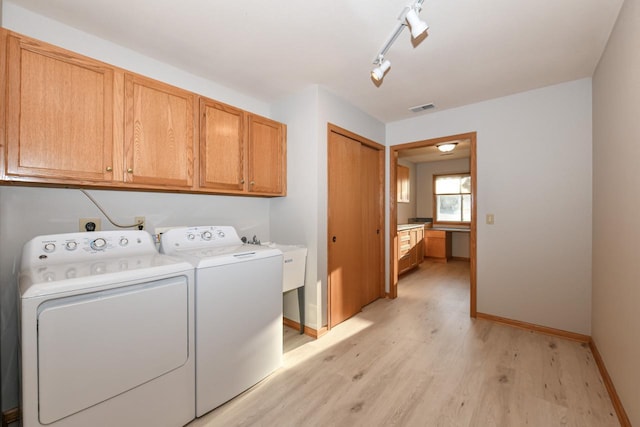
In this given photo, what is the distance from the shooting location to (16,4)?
1627 mm

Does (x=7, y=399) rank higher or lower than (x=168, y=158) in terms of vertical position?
lower

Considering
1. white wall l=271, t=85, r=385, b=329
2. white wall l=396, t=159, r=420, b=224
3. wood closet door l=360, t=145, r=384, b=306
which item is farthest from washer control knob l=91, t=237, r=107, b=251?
white wall l=396, t=159, r=420, b=224

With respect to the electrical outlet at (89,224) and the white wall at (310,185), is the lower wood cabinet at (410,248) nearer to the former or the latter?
the white wall at (310,185)

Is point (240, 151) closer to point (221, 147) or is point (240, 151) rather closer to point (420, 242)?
→ point (221, 147)

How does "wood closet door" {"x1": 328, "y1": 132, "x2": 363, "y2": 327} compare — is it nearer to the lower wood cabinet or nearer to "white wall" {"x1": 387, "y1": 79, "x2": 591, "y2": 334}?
"white wall" {"x1": 387, "y1": 79, "x2": 591, "y2": 334}

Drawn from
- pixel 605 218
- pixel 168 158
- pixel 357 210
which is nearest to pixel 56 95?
pixel 168 158

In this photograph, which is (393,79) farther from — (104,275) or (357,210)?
(104,275)

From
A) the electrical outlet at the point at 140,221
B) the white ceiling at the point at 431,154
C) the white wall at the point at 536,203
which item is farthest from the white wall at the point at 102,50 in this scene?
the white ceiling at the point at 431,154

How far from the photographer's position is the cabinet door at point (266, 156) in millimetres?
2535

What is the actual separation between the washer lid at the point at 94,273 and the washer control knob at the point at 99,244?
10cm

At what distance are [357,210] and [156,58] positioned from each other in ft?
7.71

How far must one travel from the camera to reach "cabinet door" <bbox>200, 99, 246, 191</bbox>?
2180 mm

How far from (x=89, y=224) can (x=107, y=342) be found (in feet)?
3.20

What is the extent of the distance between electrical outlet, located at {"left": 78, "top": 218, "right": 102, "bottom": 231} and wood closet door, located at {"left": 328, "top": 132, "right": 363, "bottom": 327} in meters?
1.86
